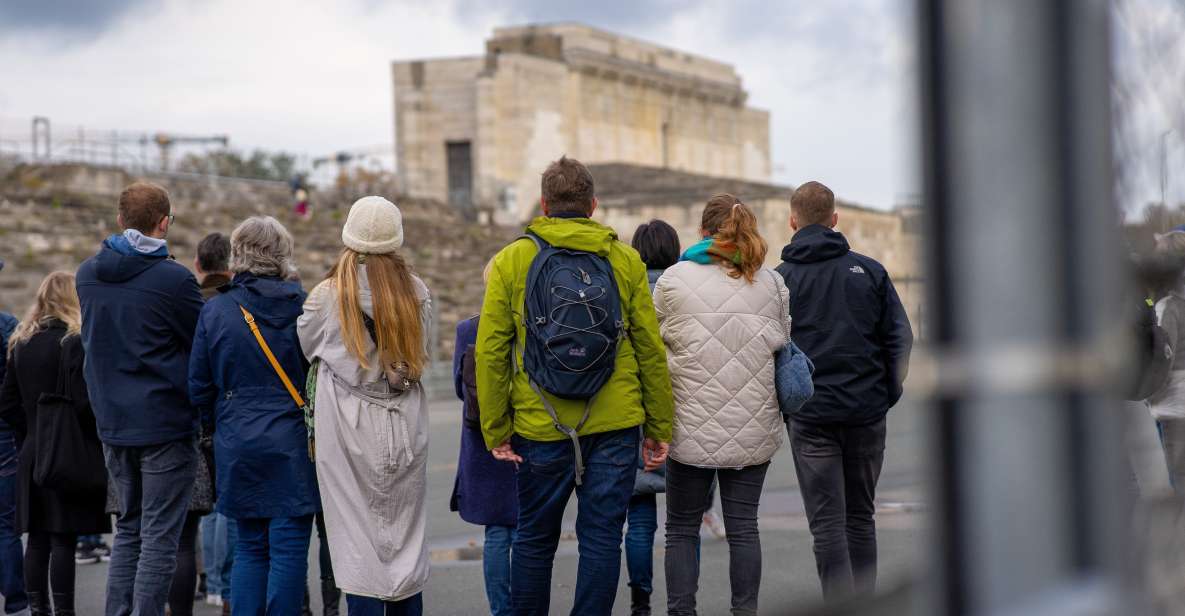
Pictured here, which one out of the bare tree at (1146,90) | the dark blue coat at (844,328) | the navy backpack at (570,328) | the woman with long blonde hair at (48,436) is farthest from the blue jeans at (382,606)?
the bare tree at (1146,90)

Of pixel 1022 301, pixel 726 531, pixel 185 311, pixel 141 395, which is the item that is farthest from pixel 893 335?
pixel 1022 301

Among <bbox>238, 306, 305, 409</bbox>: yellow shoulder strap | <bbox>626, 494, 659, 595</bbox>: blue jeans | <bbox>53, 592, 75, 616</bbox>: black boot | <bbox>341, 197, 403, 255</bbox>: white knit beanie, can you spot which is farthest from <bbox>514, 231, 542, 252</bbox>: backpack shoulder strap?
<bbox>53, 592, 75, 616</bbox>: black boot

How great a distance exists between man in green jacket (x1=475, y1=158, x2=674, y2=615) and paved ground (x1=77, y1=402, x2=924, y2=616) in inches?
30.4

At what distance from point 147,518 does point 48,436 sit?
98 cm

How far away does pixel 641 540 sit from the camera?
6.42m

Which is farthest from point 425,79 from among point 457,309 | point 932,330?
point 932,330

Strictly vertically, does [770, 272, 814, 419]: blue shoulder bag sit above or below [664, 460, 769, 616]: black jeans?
above

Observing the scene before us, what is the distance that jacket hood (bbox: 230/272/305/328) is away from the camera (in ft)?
18.9

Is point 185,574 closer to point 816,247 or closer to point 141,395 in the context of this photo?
point 141,395

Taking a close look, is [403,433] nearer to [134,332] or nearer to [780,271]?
[134,332]

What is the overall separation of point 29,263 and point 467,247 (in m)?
13.7

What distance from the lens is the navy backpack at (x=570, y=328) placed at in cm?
509

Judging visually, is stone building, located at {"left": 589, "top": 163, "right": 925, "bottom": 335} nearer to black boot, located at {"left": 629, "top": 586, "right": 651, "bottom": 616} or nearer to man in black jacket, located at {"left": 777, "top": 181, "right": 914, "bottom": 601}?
black boot, located at {"left": 629, "top": 586, "right": 651, "bottom": 616}

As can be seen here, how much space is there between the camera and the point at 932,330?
1.06 metres
